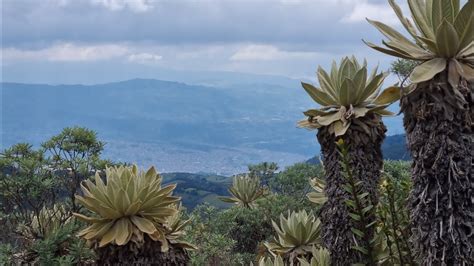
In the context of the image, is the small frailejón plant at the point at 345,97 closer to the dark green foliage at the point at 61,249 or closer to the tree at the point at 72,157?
the dark green foliage at the point at 61,249

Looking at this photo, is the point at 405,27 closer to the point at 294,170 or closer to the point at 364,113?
the point at 364,113

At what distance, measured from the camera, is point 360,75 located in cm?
552

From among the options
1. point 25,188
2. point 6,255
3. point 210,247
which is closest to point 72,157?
point 25,188

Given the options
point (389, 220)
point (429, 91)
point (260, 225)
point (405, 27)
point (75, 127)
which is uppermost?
point (405, 27)

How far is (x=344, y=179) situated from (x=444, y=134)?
4.26ft

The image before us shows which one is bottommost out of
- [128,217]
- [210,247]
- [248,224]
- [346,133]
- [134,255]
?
[248,224]

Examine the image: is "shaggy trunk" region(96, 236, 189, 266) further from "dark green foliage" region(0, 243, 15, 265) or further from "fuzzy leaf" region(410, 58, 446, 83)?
"fuzzy leaf" region(410, 58, 446, 83)

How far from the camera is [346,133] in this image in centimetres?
550

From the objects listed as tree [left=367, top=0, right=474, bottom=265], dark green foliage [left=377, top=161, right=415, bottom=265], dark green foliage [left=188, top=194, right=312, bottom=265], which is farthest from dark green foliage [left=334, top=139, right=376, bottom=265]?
dark green foliage [left=188, top=194, right=312, bottom=265]

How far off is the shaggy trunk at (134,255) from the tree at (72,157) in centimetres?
162

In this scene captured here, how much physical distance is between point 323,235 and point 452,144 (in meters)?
1.79

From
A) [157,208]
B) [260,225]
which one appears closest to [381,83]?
[157,208]

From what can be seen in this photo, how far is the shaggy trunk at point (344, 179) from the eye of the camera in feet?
17.8

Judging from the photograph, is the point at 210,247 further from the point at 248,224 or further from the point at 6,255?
the point at 6,255
